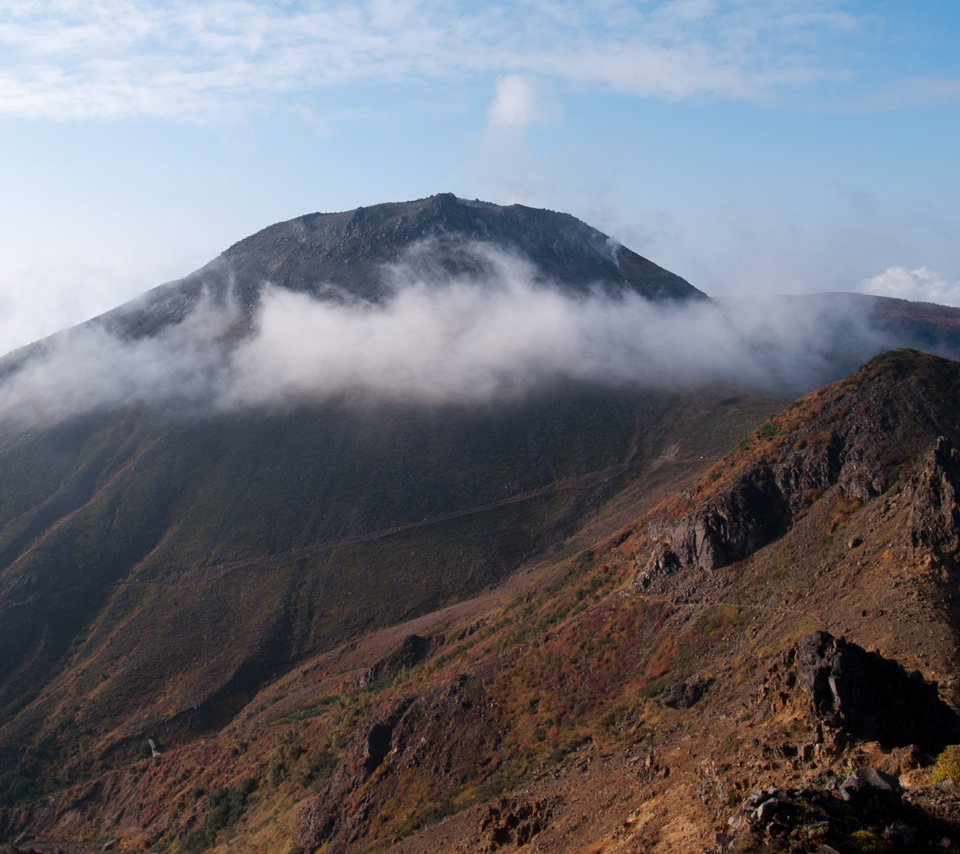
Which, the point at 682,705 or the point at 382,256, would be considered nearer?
the point at 682,705

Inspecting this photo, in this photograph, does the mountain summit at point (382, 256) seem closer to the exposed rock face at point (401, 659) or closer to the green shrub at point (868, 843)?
the exposed rock face at point (401, 659)

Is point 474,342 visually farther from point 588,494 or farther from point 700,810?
point 700,810

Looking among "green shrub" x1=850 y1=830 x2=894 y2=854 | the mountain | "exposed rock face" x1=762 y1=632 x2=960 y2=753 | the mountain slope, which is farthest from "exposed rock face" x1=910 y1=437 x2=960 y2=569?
the mountain

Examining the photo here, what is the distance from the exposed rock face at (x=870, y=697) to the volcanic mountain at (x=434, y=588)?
0.70ft

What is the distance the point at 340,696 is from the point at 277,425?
235 feet

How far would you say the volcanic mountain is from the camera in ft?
120

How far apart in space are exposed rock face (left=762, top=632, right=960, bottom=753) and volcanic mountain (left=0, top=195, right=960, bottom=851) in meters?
0.21

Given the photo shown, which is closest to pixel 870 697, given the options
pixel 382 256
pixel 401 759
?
pixel 401 759

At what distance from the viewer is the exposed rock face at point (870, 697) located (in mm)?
25969

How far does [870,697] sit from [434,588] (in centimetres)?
7681

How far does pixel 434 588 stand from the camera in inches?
3932

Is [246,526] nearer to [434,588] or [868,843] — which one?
[434,588]

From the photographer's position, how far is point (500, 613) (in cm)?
7388

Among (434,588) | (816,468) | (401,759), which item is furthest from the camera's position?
(434,588)
